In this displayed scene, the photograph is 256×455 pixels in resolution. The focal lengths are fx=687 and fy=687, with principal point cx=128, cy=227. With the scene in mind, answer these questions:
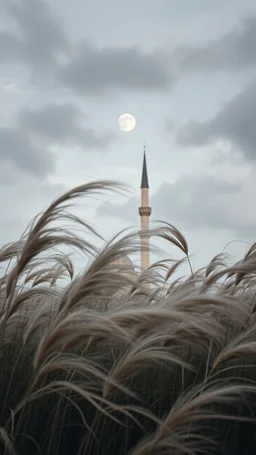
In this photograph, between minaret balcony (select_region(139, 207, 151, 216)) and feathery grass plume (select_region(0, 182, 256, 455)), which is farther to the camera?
minaret balcony (select_region(139, 207, 151, 216))

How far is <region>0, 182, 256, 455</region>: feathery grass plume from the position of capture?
7.99 ft

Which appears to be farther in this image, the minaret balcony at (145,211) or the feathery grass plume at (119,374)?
the minaret balcony at (145,211)

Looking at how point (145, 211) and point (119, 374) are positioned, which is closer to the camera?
point (119, 374)

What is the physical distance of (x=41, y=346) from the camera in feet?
8.42

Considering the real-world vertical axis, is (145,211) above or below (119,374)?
above

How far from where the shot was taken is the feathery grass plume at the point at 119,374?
95.9 inches

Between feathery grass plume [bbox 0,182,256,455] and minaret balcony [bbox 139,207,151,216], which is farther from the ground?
minaret balcony [bbox 139,207,151,216]

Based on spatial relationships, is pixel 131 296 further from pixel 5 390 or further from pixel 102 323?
pixel 102 323

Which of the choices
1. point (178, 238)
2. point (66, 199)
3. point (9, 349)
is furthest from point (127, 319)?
point (178, 238)

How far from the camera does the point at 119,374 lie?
245 cm

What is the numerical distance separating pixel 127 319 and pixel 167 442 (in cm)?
45

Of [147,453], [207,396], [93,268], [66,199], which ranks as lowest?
[147,453]

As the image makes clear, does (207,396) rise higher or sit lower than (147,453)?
higher

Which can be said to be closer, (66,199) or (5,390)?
(66,199)
